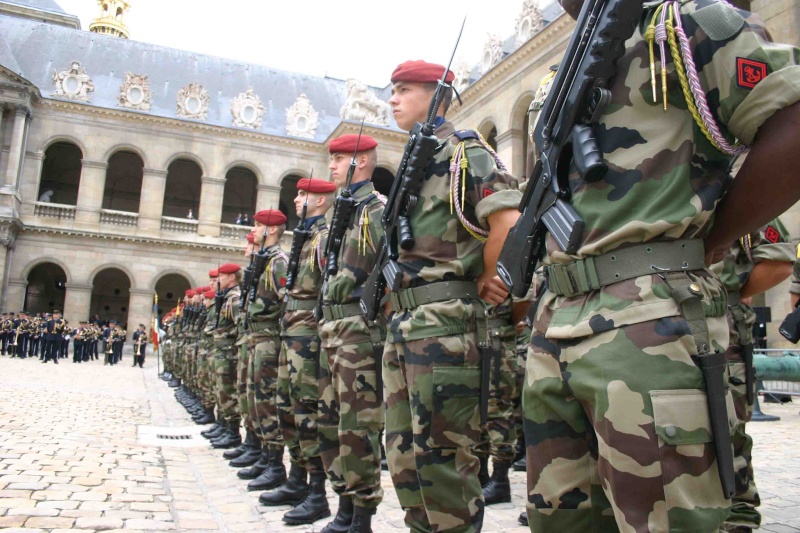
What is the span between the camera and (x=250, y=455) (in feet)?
20.7

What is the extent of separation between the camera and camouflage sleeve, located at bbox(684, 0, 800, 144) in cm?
151

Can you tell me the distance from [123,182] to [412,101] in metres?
35.4

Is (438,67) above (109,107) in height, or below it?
below

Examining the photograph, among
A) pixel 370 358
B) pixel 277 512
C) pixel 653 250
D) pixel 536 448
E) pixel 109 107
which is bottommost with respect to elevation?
pixel 277 512

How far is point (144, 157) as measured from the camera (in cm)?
3053

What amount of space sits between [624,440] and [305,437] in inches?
127

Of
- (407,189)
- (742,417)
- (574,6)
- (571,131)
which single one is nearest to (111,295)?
(407,189)

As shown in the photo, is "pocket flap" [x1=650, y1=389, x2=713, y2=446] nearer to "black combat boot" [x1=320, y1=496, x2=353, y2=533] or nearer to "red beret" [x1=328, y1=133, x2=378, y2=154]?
"black combat boot" [x1=320, y1=496, x2=353, y2=533]

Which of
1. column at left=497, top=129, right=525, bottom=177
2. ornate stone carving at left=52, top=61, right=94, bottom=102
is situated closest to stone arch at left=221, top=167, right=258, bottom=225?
ornate stone carving at left=52, top=61, right=94, bottom=102

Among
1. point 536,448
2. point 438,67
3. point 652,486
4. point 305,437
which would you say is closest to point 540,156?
point 536,448

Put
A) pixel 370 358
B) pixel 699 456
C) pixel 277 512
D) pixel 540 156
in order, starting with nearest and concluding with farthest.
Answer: pixel 699 456, pixel 540 156, pixel 370 358, pixel 277 512

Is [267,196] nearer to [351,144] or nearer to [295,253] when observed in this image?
[295,253]

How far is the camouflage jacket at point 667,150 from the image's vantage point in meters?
1.56

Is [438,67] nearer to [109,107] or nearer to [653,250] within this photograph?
[653,250]
